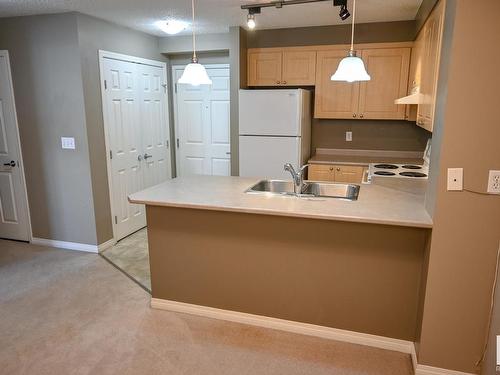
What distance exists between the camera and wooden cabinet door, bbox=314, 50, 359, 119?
13.7 ft

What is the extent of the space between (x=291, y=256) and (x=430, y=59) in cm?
171

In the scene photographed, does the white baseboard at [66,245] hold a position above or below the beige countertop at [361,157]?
below

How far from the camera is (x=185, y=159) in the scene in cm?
522

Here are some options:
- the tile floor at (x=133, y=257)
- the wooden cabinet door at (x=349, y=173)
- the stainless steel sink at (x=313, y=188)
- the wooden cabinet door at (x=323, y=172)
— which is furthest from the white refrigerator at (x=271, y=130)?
the tile floor at (x=133, y=257)

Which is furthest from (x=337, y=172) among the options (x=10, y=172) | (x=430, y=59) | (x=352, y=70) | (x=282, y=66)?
(x=10, y=172)

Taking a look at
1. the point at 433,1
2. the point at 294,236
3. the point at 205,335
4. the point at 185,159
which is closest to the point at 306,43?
the point at 433,1

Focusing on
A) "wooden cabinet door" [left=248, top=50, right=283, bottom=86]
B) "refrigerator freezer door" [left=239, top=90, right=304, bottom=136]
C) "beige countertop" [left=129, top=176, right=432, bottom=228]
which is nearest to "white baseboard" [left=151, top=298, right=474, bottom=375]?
"beige countertop" [left=129, top=176, right=432, bottom=228]

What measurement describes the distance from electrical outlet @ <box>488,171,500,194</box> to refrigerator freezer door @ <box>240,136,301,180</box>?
2.27 metres

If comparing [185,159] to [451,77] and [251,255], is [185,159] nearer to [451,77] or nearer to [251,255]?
[251,255]

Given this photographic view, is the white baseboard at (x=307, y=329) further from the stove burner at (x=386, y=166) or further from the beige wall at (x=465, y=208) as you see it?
the stove burner at (x=386, y=166)

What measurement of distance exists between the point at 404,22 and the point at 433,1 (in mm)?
1367

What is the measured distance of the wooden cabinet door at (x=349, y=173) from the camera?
4.03 metres

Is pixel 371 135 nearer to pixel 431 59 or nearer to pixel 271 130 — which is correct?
pixel 271 130

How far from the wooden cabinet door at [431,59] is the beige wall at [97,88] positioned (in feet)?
9.92
